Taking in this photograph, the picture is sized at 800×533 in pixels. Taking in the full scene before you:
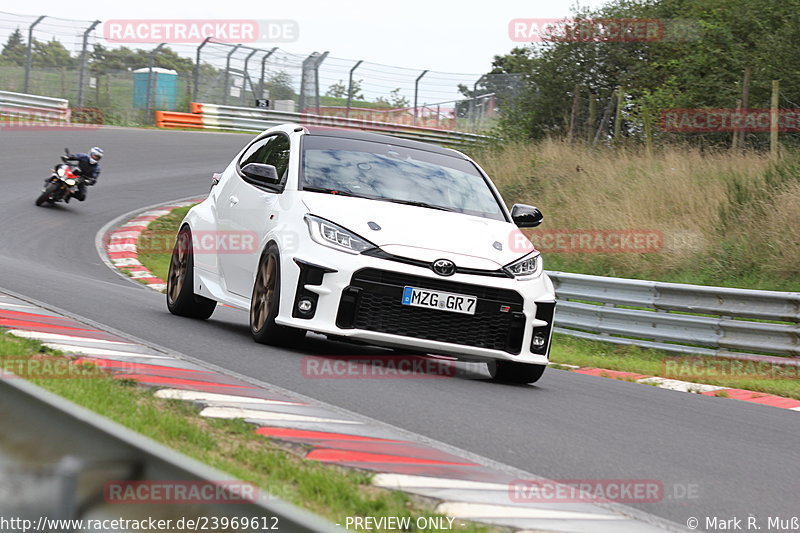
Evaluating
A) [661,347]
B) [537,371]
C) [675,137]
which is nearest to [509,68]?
[675,137]

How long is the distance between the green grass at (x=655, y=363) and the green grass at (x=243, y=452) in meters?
6.36

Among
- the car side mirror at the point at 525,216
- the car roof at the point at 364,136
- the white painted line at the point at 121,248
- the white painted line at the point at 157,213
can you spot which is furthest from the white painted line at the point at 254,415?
the white painted line at the point at 157,213

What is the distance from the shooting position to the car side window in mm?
8694

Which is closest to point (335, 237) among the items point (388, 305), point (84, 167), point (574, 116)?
point (388, 305)

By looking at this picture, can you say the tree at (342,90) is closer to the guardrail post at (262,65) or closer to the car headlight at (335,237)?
the guardrail post at (262,65)

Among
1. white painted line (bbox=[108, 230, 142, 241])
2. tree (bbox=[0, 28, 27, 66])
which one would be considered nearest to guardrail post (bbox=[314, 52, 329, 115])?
tree (bbox=[0, 28, 27, 66])

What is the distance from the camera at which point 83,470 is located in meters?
2.70

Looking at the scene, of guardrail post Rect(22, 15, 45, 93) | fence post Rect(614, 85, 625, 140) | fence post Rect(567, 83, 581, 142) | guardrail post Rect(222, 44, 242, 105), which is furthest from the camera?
guardrail post Rect(222, 44, 242, 105)

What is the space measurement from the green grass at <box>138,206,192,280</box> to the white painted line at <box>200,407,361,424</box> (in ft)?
39.9

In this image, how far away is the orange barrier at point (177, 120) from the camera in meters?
38.2

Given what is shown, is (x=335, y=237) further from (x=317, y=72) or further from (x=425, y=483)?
(x=317, y=72)

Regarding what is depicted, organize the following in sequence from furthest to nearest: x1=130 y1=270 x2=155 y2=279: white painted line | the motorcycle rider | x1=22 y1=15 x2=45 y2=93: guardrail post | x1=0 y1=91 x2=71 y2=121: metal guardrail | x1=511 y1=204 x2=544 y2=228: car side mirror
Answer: x1=22 y1=15 x2=45 y2=93: guardrail post
x1=0 y1=91 x2=71 y2=121: metal guardrail
the motorcycle rider
x1=130 y1=270 x2=155 y2=279: white painted line
x1=511 y1=204 x2=544 y2=228: car side mirror

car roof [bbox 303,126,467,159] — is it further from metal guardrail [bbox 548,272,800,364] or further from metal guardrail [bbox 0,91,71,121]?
metal guardrail [bbox 0,91,71,121]

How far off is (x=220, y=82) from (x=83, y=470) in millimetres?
36688
